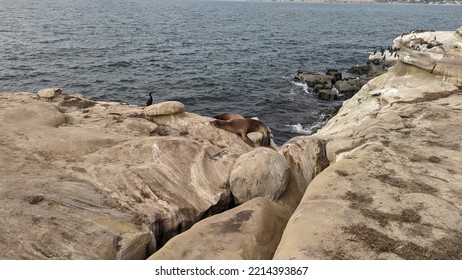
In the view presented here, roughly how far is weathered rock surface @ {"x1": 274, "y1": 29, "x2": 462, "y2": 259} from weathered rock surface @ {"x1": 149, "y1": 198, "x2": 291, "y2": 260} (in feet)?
2.68

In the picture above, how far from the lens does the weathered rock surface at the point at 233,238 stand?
8414 mm

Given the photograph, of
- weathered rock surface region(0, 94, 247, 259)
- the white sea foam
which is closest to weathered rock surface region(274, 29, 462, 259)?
weathered rock surface region(0, 94, 247, 259)

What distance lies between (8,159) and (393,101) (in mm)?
18534

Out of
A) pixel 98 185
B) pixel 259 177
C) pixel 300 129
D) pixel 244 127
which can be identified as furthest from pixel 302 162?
pixel 300 129

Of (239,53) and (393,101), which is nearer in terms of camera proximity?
(393,101)

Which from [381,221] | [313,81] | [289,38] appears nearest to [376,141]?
[381,221]

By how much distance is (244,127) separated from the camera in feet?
56.9

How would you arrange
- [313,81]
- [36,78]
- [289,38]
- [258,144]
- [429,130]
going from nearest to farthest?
[429,130] → [258,144] → [36,78] → [313,81] → [289,38]

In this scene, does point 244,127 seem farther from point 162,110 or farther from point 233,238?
point 233,238

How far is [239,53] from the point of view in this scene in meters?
56.5

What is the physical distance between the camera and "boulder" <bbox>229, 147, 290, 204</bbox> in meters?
12.3

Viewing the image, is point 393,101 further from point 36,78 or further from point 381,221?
point 36,78

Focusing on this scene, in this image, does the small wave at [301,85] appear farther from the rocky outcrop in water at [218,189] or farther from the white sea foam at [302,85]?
the rocky outcrop in water at [218,189]

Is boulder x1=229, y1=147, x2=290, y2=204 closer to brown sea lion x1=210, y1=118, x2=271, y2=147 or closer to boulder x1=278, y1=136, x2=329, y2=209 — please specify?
boulder x1=278, y1=136, x2=329, y2=209
